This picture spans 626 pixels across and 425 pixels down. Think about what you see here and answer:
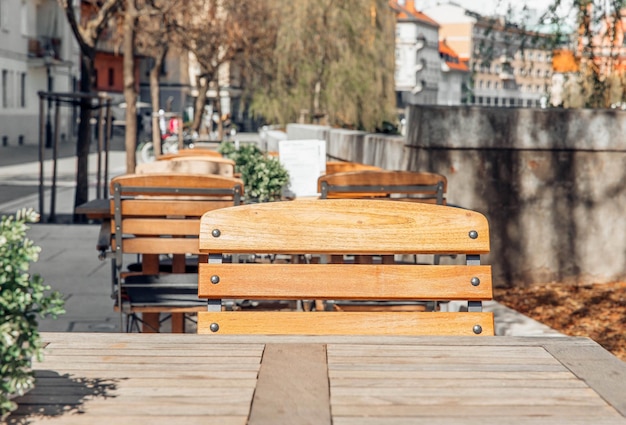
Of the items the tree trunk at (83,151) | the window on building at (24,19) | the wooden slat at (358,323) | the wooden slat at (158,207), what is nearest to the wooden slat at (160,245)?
the wooden slat at (158,207)

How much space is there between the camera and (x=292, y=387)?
85.0 inches

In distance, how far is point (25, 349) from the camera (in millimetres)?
1859

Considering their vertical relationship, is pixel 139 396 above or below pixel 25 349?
below

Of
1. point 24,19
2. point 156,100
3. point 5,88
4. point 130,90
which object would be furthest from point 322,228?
point 24,19

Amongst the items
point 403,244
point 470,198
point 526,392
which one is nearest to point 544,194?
point 470,198

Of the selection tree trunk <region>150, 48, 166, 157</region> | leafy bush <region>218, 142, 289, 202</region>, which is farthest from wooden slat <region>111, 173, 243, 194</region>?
tree trunk <region>150, 48, 166, 157</region>

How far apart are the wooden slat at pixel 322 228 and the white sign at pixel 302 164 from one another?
3.92 meters

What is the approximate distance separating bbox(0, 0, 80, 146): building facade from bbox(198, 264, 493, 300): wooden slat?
44663 millimetres

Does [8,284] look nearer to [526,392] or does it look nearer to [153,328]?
[526,392]

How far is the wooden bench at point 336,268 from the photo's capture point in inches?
123

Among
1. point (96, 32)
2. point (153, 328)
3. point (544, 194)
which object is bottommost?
point (153, 328)

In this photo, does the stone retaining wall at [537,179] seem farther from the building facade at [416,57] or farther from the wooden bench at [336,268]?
the building facade at [416,57]

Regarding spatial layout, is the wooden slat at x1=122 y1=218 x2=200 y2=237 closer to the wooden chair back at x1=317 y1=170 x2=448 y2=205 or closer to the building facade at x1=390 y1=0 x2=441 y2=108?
the wooden chair back at x1=317 y1=170 x2=448 y2=205

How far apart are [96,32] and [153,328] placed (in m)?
9.91
